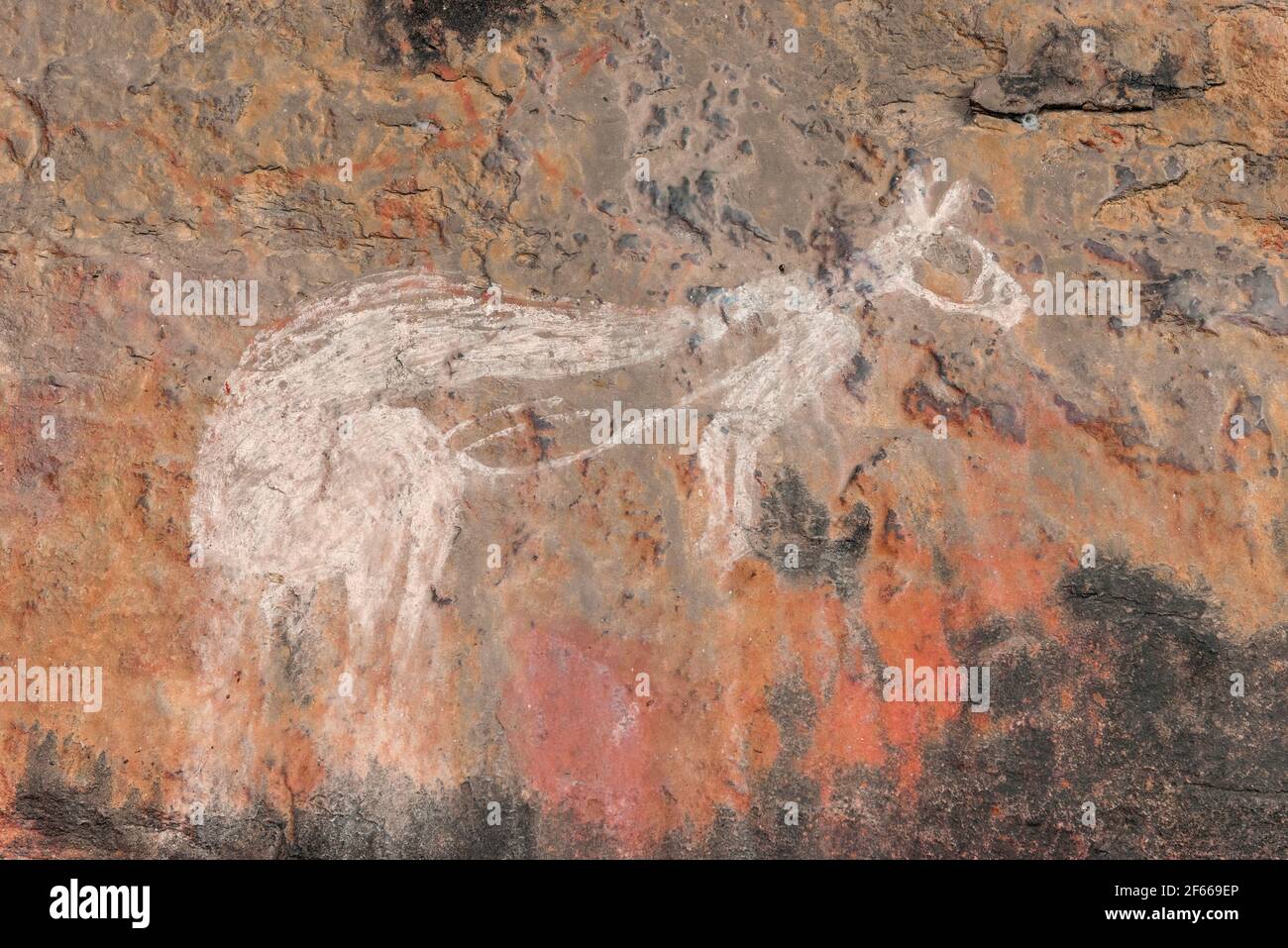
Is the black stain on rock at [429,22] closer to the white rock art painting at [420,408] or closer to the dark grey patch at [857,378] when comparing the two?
the white rock art painting at [420,408]

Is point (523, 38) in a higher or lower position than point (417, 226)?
higher

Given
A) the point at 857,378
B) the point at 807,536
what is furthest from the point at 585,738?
the point at 857,378

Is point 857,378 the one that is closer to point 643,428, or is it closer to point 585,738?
point 643,428

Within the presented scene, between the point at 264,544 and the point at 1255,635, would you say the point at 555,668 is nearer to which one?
the point at 264,544

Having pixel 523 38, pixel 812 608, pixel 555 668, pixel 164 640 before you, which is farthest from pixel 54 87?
pixel 812 608

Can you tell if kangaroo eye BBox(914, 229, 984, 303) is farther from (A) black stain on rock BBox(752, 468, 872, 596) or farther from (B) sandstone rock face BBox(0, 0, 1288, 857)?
(A) black stain on rock BBox(752, 468, 872, 596)

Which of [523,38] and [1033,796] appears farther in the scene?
[523,38]

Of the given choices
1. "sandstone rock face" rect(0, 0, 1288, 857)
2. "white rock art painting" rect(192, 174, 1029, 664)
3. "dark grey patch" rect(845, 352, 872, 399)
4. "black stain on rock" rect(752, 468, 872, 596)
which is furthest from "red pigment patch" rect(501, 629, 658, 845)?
"dark grey patch" rect(845, 352, 872, 399)
